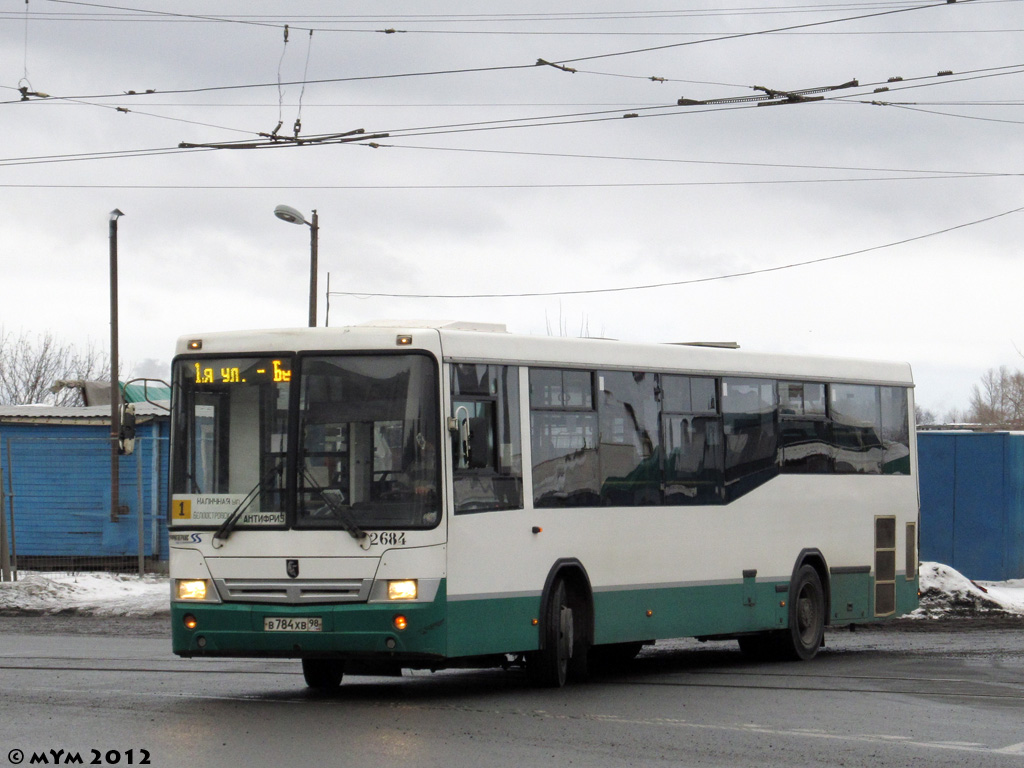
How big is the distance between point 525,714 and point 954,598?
13054mm

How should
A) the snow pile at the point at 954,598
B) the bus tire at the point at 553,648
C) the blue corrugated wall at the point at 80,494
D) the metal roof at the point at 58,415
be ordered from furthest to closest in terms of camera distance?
the metal roof at the point at 58,415 < the blue corrugated wall at the point at 80,494 < the snow pile at the point at 954,598 < the bus tire at the point at 553,648

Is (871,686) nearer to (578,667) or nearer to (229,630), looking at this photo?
(578,667)

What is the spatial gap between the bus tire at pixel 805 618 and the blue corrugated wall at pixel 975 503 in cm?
997

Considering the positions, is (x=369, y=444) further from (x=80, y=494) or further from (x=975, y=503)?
(x=80, y=494)

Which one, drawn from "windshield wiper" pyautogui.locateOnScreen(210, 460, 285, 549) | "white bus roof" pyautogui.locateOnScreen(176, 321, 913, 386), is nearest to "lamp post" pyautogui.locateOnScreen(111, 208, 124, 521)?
"white bus roof" pyautogui.locateOnScreen(176, 321, 913, 386)

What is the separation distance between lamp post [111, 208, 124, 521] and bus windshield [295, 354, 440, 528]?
649 inches

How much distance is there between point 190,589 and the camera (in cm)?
1157

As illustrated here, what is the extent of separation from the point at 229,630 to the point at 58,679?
101 inches

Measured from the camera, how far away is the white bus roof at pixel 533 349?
454 inches

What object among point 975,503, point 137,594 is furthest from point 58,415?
point 975,503

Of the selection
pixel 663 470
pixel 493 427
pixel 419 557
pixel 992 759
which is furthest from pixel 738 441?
pixel 992 759

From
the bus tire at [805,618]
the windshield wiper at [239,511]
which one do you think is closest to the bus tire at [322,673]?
the windshield wiper at [239,511]

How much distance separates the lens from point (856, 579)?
16375mm

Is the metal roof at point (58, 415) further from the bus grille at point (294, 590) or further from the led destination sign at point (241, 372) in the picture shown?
the bus grille at point (294, 590)
